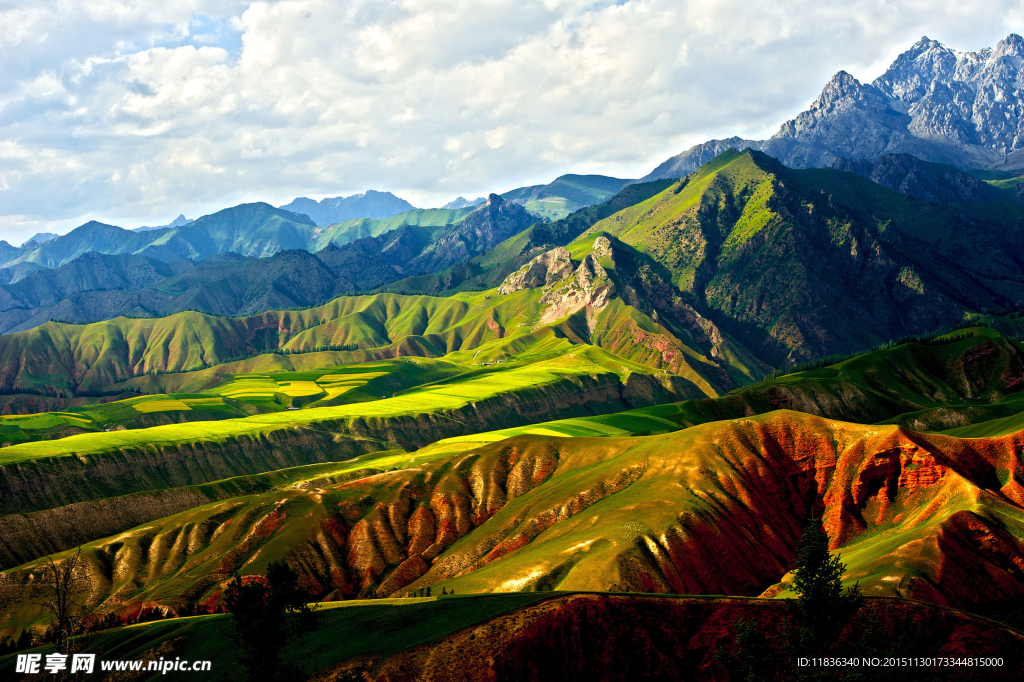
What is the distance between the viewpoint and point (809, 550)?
217 feet

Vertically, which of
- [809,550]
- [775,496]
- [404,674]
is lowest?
[775,496]

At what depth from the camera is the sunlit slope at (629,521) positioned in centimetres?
11044

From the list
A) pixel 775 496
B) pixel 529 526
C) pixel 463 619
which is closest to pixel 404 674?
pixel 463 619

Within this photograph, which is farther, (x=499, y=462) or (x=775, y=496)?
(x=499, y=462)

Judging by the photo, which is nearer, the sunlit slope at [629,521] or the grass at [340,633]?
the grass at [340,633]

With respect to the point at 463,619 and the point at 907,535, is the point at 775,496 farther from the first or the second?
the point at 463,619

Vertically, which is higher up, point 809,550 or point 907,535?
point 809,550

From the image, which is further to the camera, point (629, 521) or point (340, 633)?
point (629, 521)

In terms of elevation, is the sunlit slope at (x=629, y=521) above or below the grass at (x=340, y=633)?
below

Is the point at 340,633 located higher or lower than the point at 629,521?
higher

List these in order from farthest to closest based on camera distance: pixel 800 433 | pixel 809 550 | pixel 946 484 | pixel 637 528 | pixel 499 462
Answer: pixel 499 462 < pixel 800 433 < pixel 946 484 < pixel 637 528 < pixel 809 550

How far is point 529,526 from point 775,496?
52.6m

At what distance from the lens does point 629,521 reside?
4973 inches

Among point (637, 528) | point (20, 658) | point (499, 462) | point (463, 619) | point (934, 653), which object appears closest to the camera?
point (934, 653)
